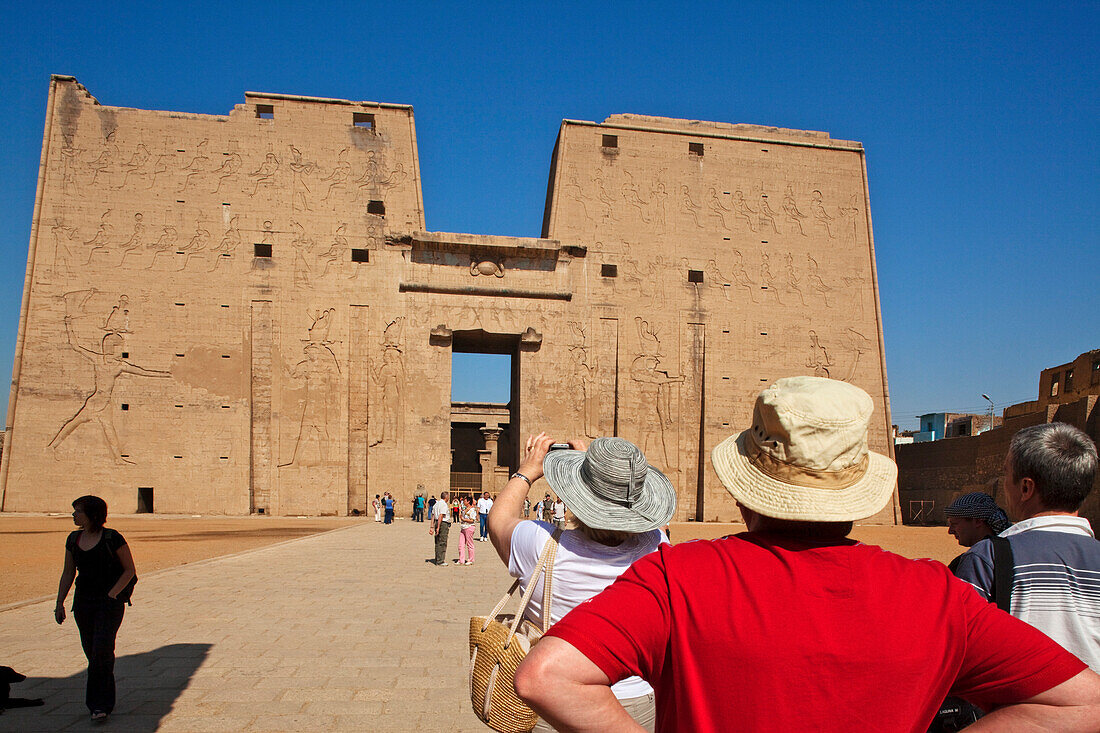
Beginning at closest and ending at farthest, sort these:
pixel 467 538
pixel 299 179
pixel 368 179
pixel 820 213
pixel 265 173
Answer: pixel 467 538 → pixel 265 173 → pixel 299 179 → pixel 368 179 → pixel 820 213

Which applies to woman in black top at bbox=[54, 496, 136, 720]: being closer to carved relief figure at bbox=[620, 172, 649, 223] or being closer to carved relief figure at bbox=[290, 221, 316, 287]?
carved relief figure at bbox=[290, 221, 316, 287]

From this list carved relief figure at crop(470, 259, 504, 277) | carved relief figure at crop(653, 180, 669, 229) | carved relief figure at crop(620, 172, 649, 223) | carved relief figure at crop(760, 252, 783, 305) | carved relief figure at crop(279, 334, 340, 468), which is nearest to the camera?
carved relief figure at crop(279, 334, 340, 468)

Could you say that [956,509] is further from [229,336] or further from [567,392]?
[229,336]

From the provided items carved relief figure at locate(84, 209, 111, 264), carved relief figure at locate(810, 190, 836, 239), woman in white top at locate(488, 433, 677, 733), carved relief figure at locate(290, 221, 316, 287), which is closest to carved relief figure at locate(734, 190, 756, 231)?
carved relief figure at locate(810, 190, 836, 239)

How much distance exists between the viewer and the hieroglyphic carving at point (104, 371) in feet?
66.5

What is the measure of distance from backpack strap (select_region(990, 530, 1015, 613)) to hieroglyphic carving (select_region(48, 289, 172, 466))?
72.1 ft

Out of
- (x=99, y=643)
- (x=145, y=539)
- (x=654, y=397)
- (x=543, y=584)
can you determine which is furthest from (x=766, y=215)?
(x=543, y=584)

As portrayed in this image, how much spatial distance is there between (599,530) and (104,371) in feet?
72.0

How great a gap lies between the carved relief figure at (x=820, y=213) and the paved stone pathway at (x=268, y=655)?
63.3 feet

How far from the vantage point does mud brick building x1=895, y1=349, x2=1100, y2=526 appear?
1942 centimetres

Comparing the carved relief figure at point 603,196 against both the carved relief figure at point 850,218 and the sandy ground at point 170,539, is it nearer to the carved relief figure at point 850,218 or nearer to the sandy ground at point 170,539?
the carved relief figure at point 850,218

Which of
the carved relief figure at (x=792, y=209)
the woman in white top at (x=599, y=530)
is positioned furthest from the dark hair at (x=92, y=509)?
the carved relief figure at (x=792, y=209)

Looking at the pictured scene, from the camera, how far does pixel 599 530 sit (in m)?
2.20

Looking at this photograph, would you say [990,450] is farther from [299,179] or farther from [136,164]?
[136,164]
